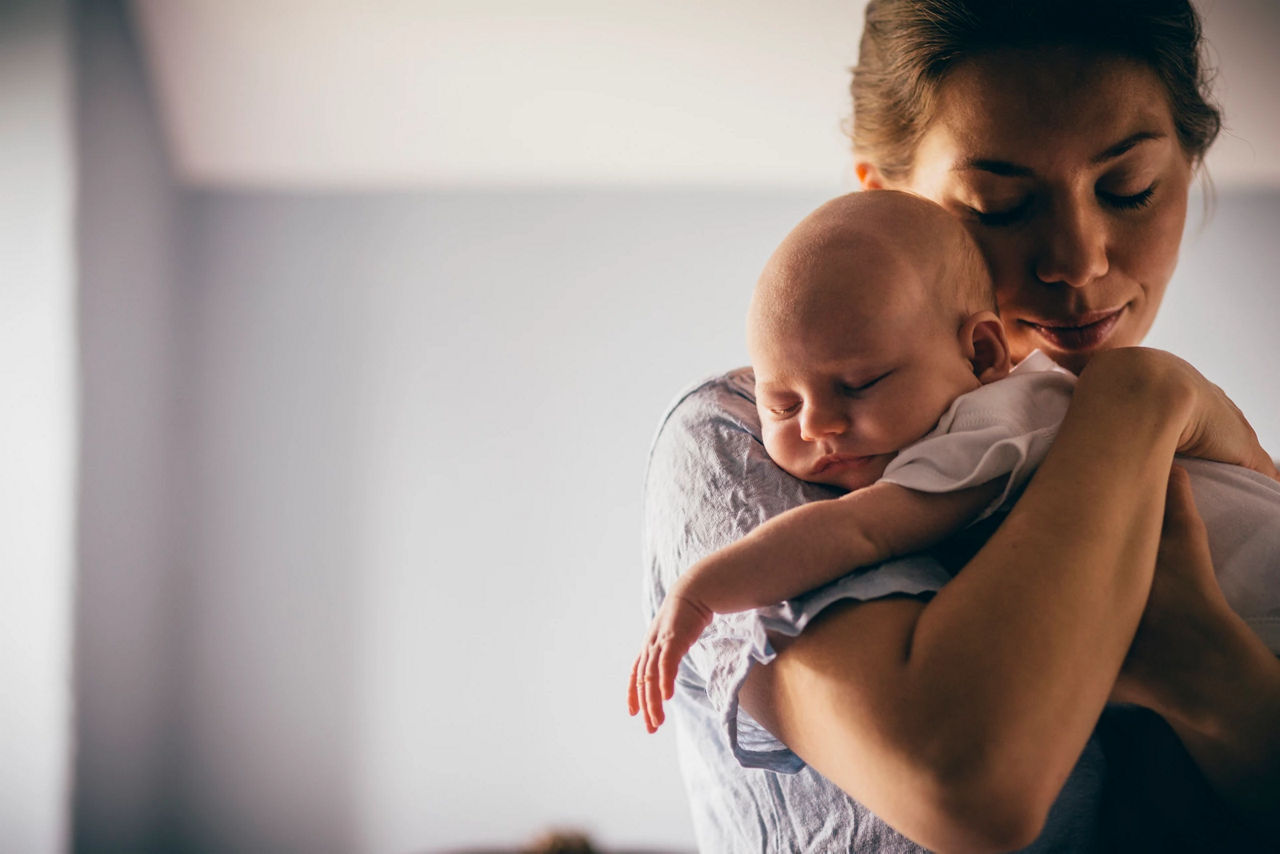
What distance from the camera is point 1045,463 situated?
0.64m

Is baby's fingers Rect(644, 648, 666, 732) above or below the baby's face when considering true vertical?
below

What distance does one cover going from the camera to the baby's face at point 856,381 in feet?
2.72

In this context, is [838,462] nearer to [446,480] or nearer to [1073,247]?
[1073,247]

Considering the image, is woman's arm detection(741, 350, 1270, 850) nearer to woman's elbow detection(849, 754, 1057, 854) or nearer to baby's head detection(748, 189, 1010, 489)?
woman's elbow detection(849, 754, 1057, 854)

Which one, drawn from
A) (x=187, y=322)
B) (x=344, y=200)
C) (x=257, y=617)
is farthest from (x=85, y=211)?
(x=257, y=617)

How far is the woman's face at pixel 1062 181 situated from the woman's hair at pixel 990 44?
2 centimetres

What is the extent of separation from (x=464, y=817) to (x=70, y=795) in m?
0.96

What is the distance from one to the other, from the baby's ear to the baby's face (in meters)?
0.06

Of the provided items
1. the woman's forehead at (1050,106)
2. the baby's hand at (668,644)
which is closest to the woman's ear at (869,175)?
the woman's forehead at (1050,106)

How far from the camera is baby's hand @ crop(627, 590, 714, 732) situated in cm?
65

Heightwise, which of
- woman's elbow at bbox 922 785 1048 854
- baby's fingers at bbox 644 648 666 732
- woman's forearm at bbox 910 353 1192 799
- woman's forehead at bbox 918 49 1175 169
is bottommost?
woman's elbow at bbox 922 785 1048 854

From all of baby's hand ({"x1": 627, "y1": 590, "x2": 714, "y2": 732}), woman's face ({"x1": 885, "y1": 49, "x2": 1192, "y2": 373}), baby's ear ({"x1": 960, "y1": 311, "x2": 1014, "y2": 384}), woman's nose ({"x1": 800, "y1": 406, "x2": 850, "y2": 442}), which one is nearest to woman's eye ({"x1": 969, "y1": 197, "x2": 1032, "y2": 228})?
woman's face ({"x1": 885, "y1": 49, "x2": 1192, "y2": 373})

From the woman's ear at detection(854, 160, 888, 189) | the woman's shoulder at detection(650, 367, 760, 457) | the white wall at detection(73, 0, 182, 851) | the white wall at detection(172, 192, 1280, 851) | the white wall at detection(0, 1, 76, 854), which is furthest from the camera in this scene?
the white wall at detection(172, 192, 1280, 851)

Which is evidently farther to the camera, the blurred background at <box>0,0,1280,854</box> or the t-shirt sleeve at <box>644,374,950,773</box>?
the blurred background at <box>0,0,1280,854</box>
